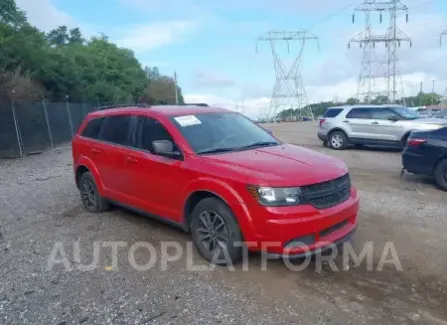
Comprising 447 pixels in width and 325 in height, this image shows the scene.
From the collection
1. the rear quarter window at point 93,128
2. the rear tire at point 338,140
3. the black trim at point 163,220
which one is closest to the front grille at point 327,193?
the black trim at point 163,220

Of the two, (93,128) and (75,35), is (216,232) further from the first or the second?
(75,35)

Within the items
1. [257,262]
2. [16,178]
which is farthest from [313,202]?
[16,178]

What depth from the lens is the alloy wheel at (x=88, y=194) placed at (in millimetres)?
6555

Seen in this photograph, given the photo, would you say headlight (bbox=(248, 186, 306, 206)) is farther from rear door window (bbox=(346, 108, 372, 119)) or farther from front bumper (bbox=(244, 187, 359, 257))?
rear door window (bbox=(346, 108, 372, 119))

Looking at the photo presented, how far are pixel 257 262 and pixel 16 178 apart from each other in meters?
8.29

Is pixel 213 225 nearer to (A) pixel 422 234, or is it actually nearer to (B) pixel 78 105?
(A) pixel 422 234

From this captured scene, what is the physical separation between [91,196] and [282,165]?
363 centimetres

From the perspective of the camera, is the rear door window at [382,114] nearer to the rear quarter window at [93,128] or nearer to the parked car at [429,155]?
the parked car at [429,155]

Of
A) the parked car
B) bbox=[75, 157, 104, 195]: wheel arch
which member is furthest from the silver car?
bbox=[75, 157, 104, 195]: wheel arch

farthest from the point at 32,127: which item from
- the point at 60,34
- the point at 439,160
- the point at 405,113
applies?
the point at 60,34

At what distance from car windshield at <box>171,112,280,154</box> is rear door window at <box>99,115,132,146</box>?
0.93 metres

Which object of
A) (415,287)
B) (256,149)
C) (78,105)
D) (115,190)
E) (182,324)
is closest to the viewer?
(182,324)

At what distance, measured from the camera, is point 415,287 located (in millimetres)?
3943

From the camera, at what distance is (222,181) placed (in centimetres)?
425
